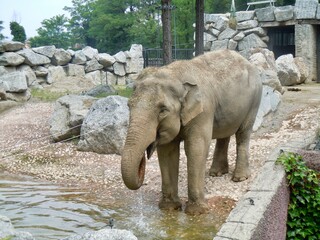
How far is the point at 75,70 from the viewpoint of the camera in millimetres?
22922

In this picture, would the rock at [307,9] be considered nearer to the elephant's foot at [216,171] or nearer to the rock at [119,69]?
the rock at [119,69]

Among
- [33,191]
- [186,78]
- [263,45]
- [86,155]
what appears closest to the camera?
[186,78]

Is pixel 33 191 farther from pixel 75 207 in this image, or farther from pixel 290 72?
pixel 290 72

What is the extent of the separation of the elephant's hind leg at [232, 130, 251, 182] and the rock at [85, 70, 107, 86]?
53.4 feet

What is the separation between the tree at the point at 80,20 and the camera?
4578 centimetres

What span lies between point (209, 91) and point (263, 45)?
50.5 feet

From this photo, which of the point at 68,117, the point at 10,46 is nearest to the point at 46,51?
the point at 10,46

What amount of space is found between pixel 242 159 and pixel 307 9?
13703mm

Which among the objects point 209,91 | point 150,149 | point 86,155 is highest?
point 209,91

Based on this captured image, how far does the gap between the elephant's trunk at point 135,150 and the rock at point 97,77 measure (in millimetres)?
18157

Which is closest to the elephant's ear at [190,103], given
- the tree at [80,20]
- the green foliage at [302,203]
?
the green foliage at [302,203]

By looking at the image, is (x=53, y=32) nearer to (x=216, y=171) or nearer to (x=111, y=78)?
(x=111, y=78)

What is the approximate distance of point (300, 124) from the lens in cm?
1066

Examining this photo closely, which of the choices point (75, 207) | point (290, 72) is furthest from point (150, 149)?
point (290, 72)
